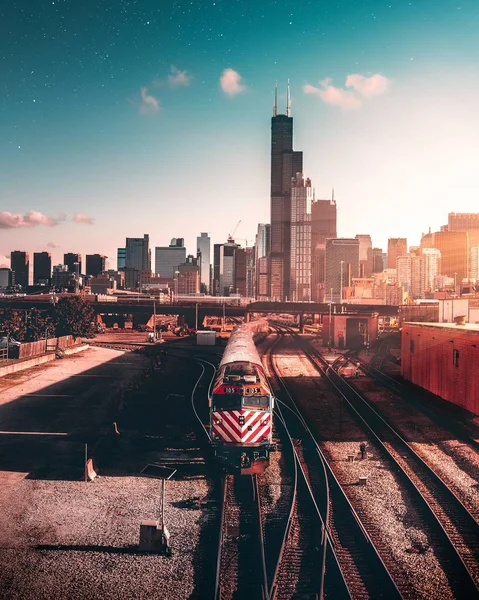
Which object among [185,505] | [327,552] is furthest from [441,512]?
[185,505]

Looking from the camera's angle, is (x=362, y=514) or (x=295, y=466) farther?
(x=295, y=466)

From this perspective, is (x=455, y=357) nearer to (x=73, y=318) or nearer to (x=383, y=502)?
(x=383, y=502)

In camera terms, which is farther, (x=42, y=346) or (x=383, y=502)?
(x=42, y=346)

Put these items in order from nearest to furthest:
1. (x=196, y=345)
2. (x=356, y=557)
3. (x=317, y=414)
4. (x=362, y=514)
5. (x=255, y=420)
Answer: (x=356, y=557)
(x=362, y=514)
(x=255, y=420)
(x=317, y=414)
(x=196, y=345)

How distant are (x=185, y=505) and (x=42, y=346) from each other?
4528 centimetres

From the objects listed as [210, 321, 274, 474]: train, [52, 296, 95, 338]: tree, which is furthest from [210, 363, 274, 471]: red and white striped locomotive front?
[52, 296, 95, 338]: tree

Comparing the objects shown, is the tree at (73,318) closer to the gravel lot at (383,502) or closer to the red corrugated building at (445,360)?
the red corrugated building at (445,360)

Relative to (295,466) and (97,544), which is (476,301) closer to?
(295,466)

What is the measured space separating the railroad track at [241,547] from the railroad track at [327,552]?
632mm

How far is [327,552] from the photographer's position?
1414cm

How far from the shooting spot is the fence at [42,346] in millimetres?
51844

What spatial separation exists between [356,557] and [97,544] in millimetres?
7812

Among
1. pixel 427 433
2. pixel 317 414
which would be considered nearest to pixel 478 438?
pixel 427 433

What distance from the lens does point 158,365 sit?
51.0 meters
